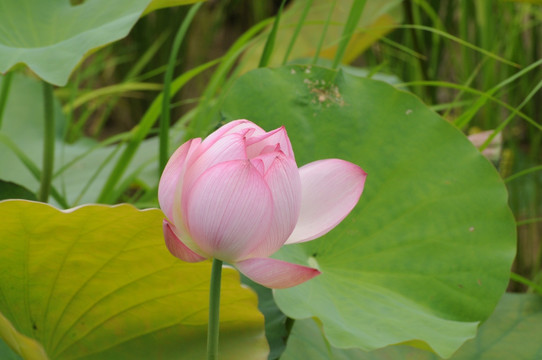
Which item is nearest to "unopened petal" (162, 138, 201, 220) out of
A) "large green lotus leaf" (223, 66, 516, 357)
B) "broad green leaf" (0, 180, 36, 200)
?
"large green lotus leaf" (223, 66, 516, 357)

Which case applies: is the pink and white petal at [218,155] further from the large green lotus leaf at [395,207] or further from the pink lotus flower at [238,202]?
the large green lotus leaf at [395,207]

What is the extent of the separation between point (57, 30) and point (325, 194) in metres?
0.44

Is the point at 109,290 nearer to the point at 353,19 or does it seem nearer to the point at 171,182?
the point at 171,182

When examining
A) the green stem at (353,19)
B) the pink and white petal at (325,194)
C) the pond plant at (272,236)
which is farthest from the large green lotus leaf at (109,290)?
the green stem at (353,19)

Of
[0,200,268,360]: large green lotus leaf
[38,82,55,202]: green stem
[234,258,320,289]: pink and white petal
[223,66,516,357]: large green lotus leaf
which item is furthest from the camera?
[38,82,55,202]: green stem

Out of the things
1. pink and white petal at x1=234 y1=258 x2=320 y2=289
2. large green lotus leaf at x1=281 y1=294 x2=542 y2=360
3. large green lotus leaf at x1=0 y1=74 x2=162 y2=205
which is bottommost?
large green lotus leaf at x1=0 y1=74 x2=162 y2=205

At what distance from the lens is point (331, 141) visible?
591 millimetres

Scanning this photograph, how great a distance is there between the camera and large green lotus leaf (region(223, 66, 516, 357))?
52 cm

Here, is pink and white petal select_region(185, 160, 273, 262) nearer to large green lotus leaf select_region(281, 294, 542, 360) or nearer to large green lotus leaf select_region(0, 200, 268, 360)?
large green lotus leaf select_region(0, 200, 268, 360)

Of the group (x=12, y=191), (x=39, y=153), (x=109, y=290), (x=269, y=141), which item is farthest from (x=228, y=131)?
(x=39, y=153)

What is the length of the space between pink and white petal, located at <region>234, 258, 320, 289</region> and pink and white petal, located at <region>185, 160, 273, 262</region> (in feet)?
0.04

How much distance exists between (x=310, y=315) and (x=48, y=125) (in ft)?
1.21

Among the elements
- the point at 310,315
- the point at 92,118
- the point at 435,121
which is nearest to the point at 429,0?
the point at 435,121

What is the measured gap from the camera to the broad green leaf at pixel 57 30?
50cm
